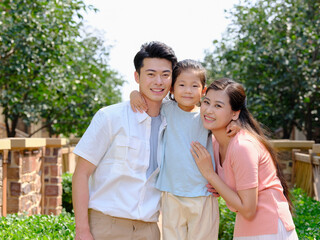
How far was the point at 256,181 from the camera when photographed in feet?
8.92

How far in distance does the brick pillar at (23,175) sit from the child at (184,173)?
3.43m

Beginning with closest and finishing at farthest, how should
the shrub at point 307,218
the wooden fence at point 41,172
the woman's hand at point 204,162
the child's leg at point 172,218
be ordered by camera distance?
1. the woman's hand at point 204,162
2. the child's leg at point 172,218
3. the shrub at point 307,218
4. the wooden fence at point 41,172

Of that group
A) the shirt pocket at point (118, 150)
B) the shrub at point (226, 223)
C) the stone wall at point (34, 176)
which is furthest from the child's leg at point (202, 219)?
the stone wall at point (34, 176)

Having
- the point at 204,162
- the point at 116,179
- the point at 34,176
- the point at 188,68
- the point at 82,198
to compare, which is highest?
the point at 188,68

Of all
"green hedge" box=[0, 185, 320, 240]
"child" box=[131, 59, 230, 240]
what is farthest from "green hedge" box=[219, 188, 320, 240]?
"child" box=[131, 59, 230, 240]

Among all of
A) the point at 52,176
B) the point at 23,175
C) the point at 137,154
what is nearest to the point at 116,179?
the point at 137,154

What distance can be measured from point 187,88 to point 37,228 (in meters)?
2.17

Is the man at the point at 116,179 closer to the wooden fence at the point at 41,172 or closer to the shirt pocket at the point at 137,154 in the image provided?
the shirt pocket at the point at 137,154

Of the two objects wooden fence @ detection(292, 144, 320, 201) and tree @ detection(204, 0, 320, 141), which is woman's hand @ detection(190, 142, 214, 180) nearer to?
wooden fence @ detection(292, 144, 320, 201)

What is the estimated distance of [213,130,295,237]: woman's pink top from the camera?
2717mm

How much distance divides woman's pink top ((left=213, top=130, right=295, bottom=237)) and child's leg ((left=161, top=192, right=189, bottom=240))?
0.38 meters

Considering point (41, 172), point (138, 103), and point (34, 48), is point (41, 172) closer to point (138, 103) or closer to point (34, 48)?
point (34, 48)

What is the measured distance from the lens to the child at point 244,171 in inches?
108

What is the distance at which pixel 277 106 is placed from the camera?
1148cm
